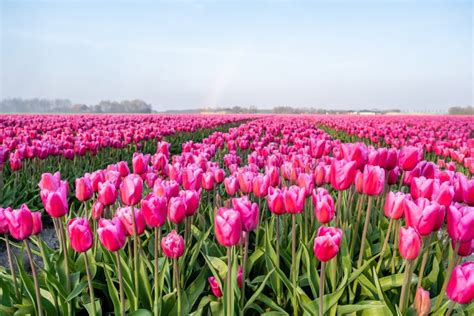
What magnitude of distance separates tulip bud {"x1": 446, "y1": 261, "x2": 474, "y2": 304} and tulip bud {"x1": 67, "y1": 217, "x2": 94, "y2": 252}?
1.56m

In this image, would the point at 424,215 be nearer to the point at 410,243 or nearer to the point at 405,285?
the point at 410,243

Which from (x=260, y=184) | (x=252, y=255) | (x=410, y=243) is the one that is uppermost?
(x=260, y=184)

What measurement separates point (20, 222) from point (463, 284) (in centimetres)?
204

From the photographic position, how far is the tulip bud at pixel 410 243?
1.58m

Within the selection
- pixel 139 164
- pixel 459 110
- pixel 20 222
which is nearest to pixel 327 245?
pixel 20 222

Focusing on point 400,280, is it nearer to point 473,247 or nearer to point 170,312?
point 473,247

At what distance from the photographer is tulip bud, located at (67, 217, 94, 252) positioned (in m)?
1.72

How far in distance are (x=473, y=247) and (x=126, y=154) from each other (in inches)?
353

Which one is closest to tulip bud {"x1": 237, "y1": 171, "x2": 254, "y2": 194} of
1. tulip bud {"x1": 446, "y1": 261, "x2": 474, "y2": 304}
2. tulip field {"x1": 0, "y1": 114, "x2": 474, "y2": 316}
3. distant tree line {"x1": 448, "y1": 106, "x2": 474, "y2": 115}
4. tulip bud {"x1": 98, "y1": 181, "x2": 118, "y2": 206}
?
tulip field {"x1": 0, "y1": 114, "x2": 474, "y2": 316}

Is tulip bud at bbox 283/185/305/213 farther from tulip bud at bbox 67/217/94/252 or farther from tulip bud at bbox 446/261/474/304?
tulip bud at bbox 67/217/94/252

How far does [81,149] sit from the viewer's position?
637 cm

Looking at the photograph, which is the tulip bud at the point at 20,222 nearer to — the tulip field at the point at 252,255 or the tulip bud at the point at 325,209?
the tulip field at the point at 252,255

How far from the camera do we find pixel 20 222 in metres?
1.93

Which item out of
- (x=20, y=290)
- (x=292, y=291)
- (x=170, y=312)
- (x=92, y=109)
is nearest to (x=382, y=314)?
(x=292, y=291)
